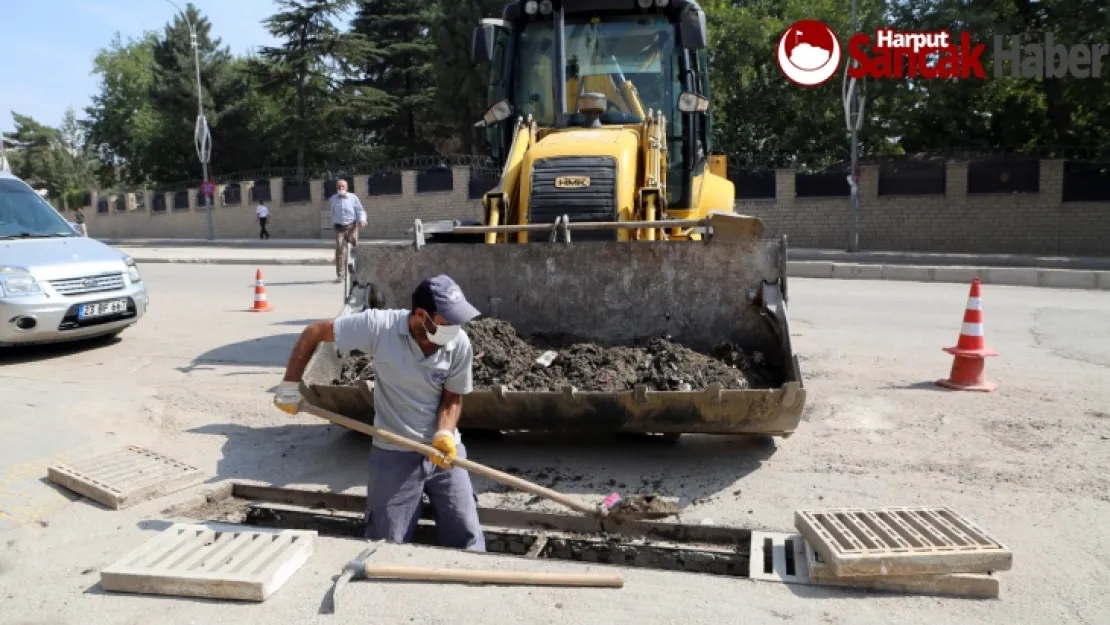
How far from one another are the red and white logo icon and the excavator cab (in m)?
16.9

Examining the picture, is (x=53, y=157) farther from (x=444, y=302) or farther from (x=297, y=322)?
(x=444, y=302)

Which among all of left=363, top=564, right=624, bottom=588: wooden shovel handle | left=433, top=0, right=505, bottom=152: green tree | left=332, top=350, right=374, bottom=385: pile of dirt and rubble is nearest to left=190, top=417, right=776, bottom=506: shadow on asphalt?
left=332, top=350, right=374, bottom=385: pile of dirt and rubble

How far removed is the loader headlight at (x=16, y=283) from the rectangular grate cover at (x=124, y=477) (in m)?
3.36

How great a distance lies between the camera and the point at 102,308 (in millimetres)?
7820

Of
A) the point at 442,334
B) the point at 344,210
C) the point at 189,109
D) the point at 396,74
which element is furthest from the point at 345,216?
the point at 189,109

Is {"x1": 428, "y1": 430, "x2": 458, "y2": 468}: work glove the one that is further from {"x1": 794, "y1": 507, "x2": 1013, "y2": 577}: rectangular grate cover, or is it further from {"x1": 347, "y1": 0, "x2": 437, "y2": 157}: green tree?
{"x1": 347, "y1": 0, "x2": 437, "y2": 157}: green tree

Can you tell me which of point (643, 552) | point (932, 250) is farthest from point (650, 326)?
point (932, 250)

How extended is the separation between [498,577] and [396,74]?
113ft

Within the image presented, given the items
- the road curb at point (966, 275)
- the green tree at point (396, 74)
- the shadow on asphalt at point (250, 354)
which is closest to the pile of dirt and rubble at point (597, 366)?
the shadow on asphalt at point (250, 354)

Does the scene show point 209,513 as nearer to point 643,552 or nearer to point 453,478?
point 453,478

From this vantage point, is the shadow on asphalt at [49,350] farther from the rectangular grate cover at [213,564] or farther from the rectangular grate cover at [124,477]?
the rectangular grate cover at [213,564]

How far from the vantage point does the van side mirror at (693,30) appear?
637cm

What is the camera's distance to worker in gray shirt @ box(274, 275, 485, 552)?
12.1ft

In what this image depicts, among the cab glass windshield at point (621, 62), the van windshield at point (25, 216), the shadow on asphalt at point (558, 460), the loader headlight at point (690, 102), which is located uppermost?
the cab glass windshield at point (621, 62)
